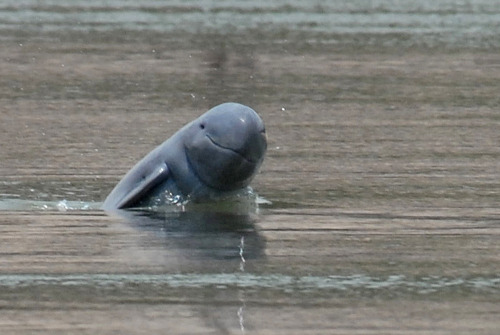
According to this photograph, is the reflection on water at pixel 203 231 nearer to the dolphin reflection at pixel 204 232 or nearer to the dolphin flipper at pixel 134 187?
the dolphin reflection at pixel 204 232

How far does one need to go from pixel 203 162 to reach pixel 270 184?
1514 millimetres

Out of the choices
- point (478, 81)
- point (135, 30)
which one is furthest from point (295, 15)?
point (478, 81)

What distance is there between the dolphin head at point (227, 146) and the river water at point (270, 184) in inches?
11.4

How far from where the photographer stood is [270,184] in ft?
44.6

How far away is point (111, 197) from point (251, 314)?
394 centimetres

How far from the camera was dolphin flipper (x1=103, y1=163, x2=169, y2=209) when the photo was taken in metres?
12.2

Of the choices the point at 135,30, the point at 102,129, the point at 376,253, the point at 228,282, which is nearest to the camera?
the point at 228,282

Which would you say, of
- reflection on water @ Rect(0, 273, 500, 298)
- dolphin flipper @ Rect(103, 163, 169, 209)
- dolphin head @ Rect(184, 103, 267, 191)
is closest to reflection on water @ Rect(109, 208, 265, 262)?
dolphin flipper @ Rect(103, 163, 169, 209)

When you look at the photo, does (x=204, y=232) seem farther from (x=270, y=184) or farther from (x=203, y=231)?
(x=270, y=184)

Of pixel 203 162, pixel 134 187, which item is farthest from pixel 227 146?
pixel 134 187

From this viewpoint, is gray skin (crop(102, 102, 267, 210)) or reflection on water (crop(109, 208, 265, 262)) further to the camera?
gray skin (crop(102, 102, 267, 210))

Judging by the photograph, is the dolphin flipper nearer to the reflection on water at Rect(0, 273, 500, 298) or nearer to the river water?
the river water

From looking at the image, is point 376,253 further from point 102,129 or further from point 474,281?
point 102,129

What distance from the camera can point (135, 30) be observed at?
2783 cm
